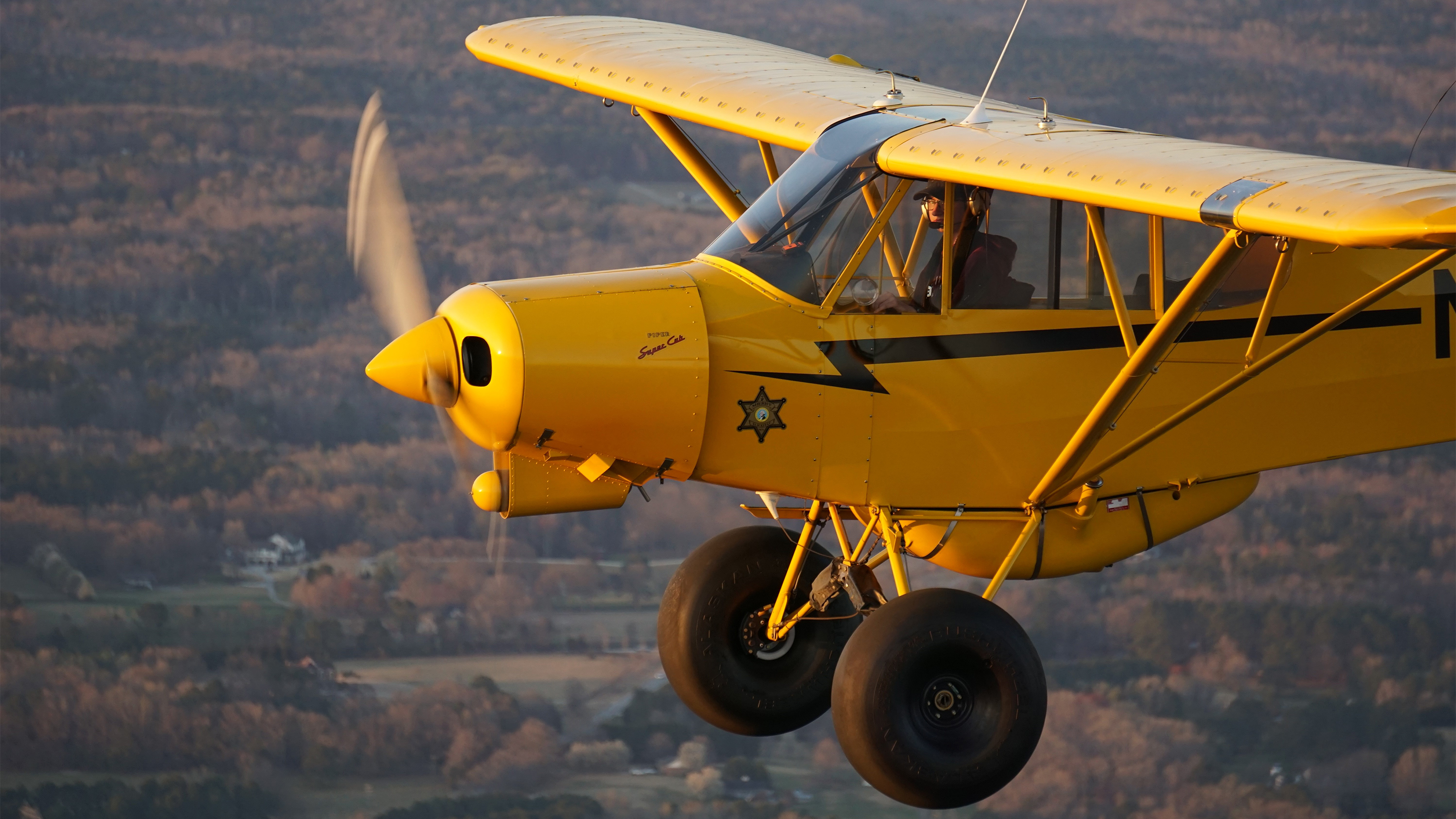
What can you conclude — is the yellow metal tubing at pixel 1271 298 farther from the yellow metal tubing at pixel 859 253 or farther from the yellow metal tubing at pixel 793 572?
the yellow metal tubing at pixel 793 572

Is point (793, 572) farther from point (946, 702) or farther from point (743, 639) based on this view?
point (946, 702)

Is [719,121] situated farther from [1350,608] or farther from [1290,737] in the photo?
[1350,608]

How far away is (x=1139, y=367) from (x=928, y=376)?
128cm

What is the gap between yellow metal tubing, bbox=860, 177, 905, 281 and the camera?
36.3 feet

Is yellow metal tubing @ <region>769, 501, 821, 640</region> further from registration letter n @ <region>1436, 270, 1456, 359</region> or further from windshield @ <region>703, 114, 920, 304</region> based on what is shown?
registration letter n @ <region>1436, 270, 1456, 359</region>

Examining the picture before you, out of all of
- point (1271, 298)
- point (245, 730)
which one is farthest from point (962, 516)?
point (245, 730)

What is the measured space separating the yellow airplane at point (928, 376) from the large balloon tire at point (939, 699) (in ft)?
0.06

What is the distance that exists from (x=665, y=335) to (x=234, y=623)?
13769 centimetres

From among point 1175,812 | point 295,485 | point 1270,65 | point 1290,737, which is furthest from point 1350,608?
point 295,485

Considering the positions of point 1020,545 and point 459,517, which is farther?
point 459,517

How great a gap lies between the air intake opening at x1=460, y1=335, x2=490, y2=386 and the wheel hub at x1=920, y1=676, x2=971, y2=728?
11.0ft

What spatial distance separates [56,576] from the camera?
147 meters

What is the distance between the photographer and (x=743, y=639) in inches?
496

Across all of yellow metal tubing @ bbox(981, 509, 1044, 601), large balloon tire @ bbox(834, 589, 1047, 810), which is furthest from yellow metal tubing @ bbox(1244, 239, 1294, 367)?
large balloon tire @ bbox(834, 589, 1047, 810)
